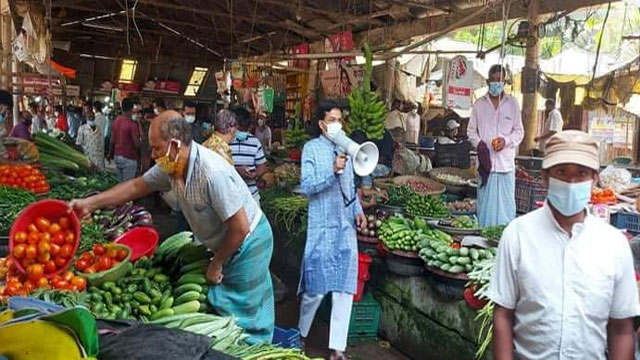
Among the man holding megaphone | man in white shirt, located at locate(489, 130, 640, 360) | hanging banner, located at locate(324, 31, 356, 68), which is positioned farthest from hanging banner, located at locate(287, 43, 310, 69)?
man in white shirt, located at locate(489, 130, 640, 360)

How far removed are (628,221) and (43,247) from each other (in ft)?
14.1

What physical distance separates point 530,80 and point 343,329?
17.9 feet

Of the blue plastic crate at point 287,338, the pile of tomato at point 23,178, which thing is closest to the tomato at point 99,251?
the blue plastic crate at point 287,338

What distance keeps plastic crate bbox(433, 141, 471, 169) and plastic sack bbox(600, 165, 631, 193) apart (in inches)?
139

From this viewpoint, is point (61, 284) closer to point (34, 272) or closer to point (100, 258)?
point (34, 272)

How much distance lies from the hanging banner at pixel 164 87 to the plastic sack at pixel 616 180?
594 inches

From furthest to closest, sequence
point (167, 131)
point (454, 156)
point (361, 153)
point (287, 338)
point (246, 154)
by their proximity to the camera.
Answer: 1. point (454, 156)
2. point (246, 154)
3. point (361, 153)
4. point (287, 338)
5. point (167, 131)

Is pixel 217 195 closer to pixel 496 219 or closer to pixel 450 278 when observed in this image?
pixel 450 278

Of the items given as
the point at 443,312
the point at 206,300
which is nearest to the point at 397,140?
the point at 443,312

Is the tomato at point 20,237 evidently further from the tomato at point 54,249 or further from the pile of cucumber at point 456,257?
the pile of cucumber at point 456,257

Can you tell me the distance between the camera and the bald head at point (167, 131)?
2551 millimetres

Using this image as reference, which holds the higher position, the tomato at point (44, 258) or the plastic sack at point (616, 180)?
the plastic sack at point (616, 180)

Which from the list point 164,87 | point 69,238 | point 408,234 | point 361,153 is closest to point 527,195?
point 408,234

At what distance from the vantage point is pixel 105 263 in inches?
120
